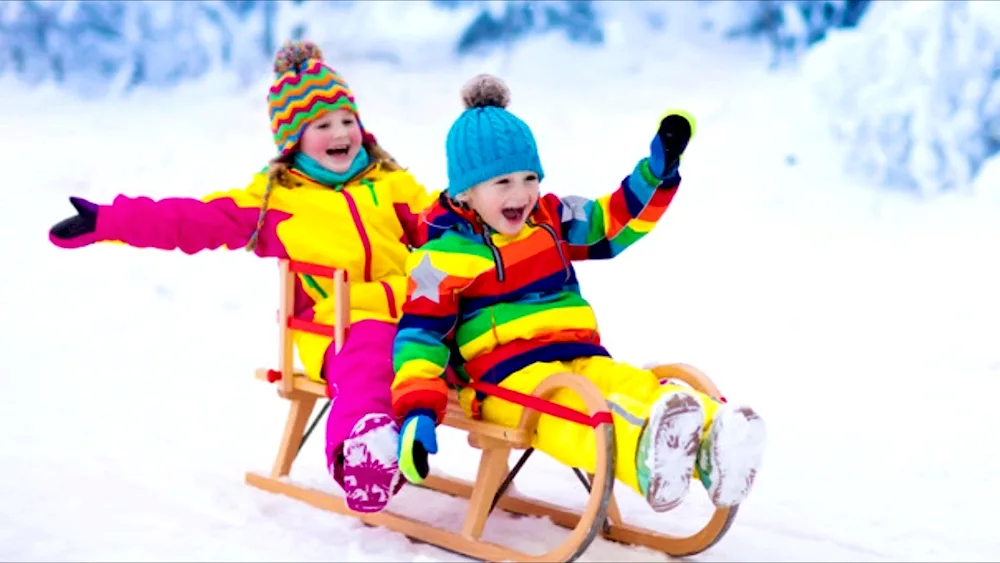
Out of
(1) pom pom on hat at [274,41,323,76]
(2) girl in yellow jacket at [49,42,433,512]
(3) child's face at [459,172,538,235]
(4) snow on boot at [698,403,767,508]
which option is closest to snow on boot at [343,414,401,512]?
(2) girl in yellow jacket at [49,42,433,512]

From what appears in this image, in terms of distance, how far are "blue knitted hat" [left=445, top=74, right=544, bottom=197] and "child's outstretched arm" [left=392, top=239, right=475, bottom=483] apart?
0.14 metres

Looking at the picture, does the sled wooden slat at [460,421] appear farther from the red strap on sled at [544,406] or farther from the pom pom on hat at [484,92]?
the pom pom on hat at [484,92]

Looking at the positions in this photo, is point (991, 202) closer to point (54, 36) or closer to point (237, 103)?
point (237, 103)

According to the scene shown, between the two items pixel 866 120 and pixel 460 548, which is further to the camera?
pixel 866 120

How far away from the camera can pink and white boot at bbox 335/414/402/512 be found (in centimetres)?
205

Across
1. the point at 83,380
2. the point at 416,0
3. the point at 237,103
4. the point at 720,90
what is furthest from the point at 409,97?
the point at 83,380

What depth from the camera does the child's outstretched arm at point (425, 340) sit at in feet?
6.62

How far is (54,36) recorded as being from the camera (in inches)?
178

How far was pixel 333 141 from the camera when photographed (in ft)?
8.18

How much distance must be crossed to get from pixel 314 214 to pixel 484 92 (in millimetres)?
506

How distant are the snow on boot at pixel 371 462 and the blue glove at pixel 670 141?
2.05ft

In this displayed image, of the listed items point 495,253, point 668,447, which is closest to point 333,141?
point 495,253

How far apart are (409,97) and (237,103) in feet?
2.25

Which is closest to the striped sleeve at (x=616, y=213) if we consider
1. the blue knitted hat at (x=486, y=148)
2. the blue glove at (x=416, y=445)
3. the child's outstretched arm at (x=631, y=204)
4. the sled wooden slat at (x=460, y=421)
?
the child's outstretched arm at (x=631, y=204)
